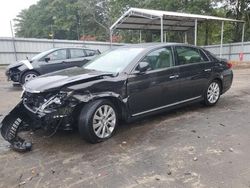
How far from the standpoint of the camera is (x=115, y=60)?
509 centimetres

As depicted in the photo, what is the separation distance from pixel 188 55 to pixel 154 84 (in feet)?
4.36

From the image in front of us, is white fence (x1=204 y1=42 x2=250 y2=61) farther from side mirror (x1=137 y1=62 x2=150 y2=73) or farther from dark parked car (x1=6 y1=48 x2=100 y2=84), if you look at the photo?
side mirror (x1=137 y1=62 x2=150 y2=73)

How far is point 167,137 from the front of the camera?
4414mm

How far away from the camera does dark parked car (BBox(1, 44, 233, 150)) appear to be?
3.99m

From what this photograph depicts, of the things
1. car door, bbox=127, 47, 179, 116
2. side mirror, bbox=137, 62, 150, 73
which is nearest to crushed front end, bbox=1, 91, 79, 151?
car door, bbox=127, 47, 179, 116

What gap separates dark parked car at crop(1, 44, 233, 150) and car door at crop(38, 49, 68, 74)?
200 inches

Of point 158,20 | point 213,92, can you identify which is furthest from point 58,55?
point 158,20

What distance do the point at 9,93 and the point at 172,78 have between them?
6069 mm

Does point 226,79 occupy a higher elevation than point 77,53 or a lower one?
lower

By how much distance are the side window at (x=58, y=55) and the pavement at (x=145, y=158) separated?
6.16m

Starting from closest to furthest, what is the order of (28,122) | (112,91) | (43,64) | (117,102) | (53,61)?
(112,91)
(117,102)
(28,122)
(43,64)
(53,61)

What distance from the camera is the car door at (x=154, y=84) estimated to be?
464cm

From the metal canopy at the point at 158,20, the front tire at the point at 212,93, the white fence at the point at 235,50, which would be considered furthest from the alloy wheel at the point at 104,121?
the white fence at the point at 235,50

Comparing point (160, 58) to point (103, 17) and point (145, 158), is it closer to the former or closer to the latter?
point (145, 158)
